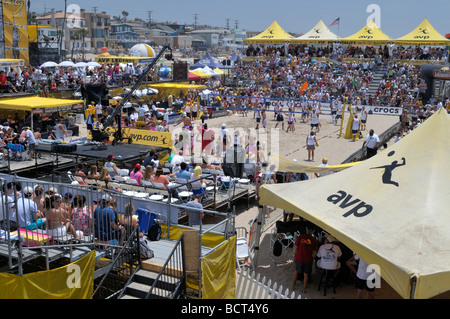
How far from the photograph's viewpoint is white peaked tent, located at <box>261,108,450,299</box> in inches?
227

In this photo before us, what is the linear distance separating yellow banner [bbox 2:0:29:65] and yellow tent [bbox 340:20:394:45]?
26.3 meters

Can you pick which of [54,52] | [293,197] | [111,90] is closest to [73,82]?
[111,90]

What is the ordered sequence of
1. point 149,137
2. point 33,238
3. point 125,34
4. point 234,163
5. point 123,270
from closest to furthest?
point 33,238 < point 123,270 < point 234,163 < point 149,137 < point 125,34

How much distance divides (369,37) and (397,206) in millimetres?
36437

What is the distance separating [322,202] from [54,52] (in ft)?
112

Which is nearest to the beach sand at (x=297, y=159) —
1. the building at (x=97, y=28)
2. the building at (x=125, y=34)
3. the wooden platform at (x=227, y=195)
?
the wooden platform at (x=227, y=195)

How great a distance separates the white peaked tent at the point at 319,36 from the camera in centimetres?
4219

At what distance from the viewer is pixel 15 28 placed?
30.3m

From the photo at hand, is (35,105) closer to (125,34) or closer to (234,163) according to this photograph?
(234,163)

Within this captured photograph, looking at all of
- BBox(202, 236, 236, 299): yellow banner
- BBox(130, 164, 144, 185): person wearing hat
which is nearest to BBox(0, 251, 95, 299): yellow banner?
BBox(202, 236, 236, 299): yellow banner

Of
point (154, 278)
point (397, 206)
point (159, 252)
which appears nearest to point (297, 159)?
point (397, 206)

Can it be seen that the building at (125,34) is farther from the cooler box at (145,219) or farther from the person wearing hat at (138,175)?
the cooler box at (145,219)

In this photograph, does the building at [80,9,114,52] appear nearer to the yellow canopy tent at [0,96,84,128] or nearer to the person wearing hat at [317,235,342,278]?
the yellow canopy tent at [0,96,84,128]
